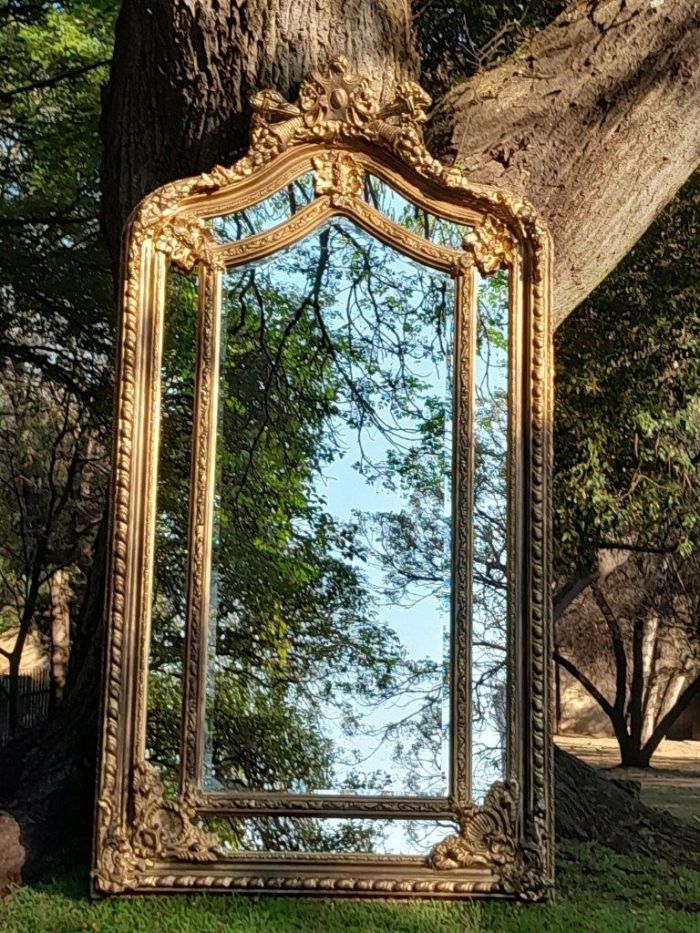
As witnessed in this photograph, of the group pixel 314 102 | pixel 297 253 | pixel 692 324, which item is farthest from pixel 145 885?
pixel 692 324

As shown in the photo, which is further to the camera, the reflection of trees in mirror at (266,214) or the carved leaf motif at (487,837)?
the reflection of trees in mirror at (266,214)

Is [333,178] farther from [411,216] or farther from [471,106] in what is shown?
[471,106]

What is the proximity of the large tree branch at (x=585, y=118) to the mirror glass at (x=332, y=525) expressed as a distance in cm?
61

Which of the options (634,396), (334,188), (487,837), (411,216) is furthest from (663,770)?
(334,188)

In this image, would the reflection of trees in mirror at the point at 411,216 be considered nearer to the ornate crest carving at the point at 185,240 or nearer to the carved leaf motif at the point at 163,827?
the ornate crest carving at the point at 185,240

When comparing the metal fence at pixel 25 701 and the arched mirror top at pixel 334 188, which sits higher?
the arched mirror top at pixel 334 188

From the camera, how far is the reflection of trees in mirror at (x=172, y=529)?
Answer: 2666 millimetres

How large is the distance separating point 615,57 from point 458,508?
1.61 metres

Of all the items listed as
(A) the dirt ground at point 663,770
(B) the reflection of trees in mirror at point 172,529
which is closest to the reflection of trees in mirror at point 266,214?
(B) the reflection of trees in mirror at point 172,529

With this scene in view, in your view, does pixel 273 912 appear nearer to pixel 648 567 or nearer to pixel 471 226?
pixel 471 226

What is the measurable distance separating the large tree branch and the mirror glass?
61 cm

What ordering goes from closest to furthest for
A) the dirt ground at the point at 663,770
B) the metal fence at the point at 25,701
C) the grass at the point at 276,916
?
the grass at the point at 276,916, the dirt ground at the point at 663,770, the metal fence at the point at 25,701

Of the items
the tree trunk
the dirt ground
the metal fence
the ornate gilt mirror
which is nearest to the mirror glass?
the ornate gilt mirror

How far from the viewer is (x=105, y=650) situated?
2.68 m
